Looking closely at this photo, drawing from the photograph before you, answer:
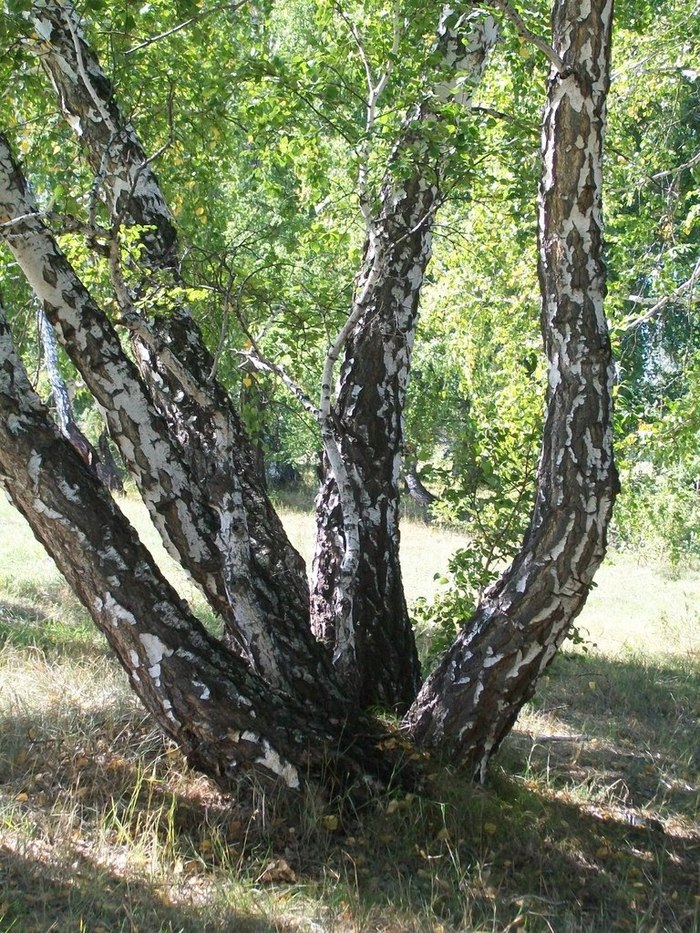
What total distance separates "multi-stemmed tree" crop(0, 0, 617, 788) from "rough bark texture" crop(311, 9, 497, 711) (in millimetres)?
13

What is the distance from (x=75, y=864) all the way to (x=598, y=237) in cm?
328

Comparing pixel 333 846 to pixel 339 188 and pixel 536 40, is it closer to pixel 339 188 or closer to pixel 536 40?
pixel 536 40

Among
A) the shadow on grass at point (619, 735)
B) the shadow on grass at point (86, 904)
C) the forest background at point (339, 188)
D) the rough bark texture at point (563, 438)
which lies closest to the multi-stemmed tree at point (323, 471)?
the rough bark texture at point (563, 438)

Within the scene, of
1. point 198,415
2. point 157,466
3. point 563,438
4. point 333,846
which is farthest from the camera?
point 198,415

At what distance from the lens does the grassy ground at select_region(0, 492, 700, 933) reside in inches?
140

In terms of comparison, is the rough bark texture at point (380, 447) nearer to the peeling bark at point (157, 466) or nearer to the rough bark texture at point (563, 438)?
the peeling bark at point (157, 466)

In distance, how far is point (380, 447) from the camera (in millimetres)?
5375

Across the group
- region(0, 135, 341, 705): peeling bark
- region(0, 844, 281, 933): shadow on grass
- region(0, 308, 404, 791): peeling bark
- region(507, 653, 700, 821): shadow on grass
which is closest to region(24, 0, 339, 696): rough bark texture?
region(0, 135, 341, 705): peeling bark

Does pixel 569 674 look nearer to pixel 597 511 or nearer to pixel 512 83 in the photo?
pixel 597 511

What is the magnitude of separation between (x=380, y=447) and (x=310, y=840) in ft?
7.05

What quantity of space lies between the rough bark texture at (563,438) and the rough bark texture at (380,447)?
0.73 m

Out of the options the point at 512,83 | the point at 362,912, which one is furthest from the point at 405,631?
the point at 512,83

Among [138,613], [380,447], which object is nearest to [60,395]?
[380,447]

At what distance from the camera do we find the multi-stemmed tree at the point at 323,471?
405cm
